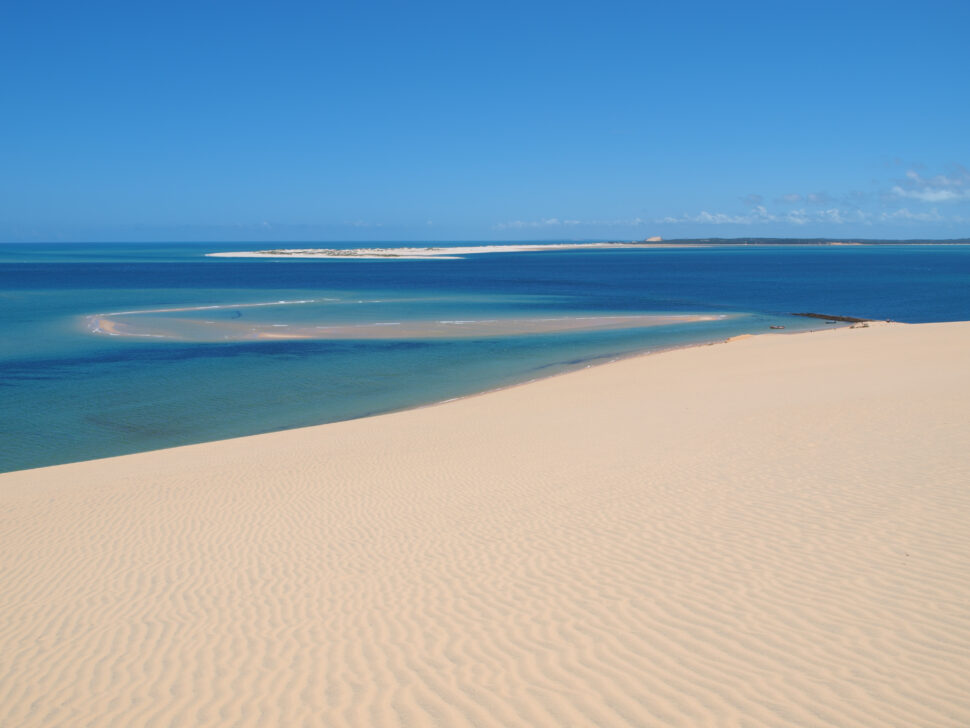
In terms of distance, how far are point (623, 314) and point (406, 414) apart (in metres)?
28.8

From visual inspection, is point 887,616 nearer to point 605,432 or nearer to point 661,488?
point 661,488

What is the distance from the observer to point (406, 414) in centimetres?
1862

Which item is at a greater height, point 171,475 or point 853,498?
point 853,498

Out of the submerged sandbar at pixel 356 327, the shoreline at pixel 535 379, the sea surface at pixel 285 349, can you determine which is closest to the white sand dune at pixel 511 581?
the shoreline at pixel 535 379

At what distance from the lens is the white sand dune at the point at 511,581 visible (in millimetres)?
5191

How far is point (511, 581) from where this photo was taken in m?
7.35

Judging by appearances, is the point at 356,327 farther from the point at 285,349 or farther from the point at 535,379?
the point at 535,379

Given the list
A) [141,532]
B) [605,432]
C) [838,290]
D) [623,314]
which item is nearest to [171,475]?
[141,532]

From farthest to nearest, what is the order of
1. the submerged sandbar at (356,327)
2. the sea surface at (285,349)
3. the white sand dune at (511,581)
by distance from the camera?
1. the submerged sandbar at (356,327)
2. the sea surface at (285,349)
3. the white sand dune at (511,581)

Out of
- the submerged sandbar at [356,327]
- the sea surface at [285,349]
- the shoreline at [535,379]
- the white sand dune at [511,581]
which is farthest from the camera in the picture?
the submerged sandbar at [356,327]

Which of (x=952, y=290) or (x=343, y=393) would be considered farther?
(x=952, y=290)

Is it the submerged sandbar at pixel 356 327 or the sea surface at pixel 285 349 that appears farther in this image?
the submerged sandbar at pixel 356 327

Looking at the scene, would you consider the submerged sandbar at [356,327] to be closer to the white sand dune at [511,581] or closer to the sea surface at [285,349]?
the sea surface at [285,349]

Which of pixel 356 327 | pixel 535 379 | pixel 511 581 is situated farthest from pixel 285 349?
pixel 511 581
